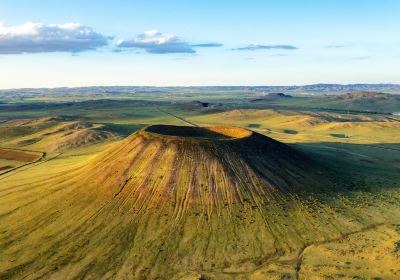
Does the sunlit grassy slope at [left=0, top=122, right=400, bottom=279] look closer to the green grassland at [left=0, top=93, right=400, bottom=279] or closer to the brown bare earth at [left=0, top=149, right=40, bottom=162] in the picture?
the green grassland at [left=0, top=93, right=400, bottom=279]

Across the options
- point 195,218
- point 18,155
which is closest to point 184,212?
point 195,218

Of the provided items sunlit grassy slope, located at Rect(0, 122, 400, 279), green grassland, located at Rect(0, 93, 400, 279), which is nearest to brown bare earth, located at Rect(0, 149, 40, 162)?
green grassland, located at Rect(0, 93, 400, 279)

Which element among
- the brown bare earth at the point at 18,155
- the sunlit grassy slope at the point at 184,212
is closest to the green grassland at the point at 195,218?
the sunlit grassy slope at the point at 184,212

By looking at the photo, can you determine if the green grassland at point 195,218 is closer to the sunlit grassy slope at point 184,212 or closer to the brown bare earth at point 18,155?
the sunlit grassy slope at point 184,212

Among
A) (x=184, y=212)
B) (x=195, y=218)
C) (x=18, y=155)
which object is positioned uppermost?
(x=184, y=212)

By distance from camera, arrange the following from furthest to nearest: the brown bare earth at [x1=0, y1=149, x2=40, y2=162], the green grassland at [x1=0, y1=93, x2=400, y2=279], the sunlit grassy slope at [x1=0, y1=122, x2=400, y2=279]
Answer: the brown bare earth at [x1=0, y1=149, x2=40, y2=162] → the sunlit grassy slope at [x1=0, y1=122, x2=400, y2=279] → the green grassland at [x1=0, y1=93, x2=400, y2=279]

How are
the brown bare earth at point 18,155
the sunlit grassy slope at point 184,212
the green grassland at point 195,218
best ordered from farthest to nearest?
the brown bare earth at point 18,155
the sunlit grassy slope at point 184,212
the green grassland at point 195,218

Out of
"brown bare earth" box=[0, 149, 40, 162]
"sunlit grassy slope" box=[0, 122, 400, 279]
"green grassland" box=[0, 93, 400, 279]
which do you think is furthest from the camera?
"brown bare earth" box=[0, 149, 40, 162]

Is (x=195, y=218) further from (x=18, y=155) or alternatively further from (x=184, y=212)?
(x=18, y=155)

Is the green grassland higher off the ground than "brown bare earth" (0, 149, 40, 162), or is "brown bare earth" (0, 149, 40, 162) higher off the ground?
the green grassland
